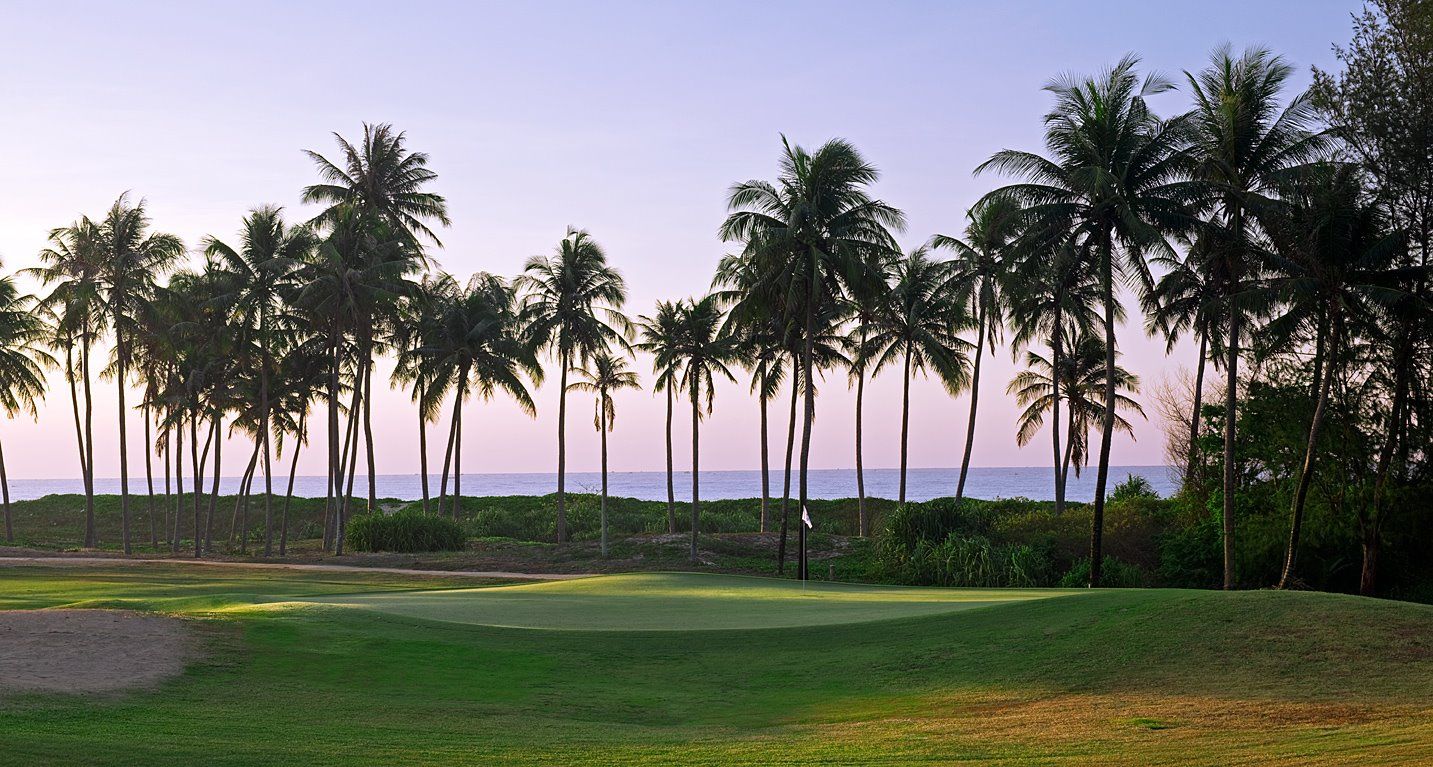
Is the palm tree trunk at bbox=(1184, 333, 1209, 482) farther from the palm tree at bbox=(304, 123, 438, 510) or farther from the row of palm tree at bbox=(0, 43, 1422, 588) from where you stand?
the palm tree at bbox=(304, 123, 438, 510)

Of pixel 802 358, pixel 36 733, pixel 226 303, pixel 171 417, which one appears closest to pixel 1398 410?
pixel 802 358

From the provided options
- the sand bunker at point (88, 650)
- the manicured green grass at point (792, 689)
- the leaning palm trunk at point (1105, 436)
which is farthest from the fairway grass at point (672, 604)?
the leaning palm trunk at point (1105, 436)

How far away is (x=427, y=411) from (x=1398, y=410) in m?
46.5

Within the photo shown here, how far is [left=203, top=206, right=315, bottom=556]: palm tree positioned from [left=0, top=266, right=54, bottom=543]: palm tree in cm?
1206

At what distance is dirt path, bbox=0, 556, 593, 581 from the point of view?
1613 inches

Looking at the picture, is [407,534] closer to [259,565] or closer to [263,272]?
[259,565]

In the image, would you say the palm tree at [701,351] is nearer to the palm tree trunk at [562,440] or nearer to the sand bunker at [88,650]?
the palm tree trunk at [562,440]

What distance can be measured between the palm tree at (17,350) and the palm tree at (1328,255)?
57302 millimetres

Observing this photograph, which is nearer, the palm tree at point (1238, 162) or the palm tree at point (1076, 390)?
the palm tree at point (1238, 162)

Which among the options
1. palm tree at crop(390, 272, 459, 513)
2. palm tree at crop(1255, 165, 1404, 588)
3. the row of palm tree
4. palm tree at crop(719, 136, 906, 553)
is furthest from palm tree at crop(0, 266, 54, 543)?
palm tree at crop(1255, 165, 1404, 588)

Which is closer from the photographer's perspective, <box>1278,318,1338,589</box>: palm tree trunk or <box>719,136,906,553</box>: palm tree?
<box>1278,318,1338,589</box>: palm tree trunk

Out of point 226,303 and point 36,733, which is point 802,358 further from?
point 36,733

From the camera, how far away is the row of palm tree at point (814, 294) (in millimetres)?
35781

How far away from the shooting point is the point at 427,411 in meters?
63.1
